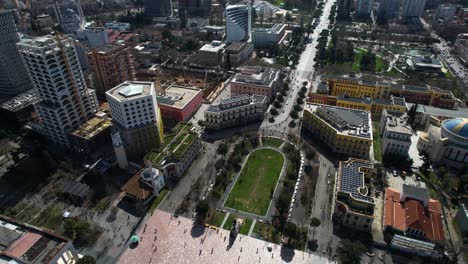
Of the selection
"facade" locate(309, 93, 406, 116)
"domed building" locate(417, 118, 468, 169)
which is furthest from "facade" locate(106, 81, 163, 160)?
"domed building" locate(417, 118, 468, 169)

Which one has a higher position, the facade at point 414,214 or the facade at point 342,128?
the facade at point 342,128

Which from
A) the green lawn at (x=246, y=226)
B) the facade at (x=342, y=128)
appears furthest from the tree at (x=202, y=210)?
the facade at (x=342, y=128)

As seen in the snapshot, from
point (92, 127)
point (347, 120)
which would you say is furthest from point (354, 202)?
point (92, 127)

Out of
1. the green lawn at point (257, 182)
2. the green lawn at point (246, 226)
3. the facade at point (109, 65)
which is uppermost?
the facade at point (109, 65)

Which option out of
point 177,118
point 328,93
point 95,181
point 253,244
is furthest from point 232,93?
point 253,244

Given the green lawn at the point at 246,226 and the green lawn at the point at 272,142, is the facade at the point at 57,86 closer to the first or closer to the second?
the green lawn at the point at 272,142

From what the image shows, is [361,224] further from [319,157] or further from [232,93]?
[232,93]

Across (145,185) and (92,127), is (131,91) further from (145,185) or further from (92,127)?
(145,185)
